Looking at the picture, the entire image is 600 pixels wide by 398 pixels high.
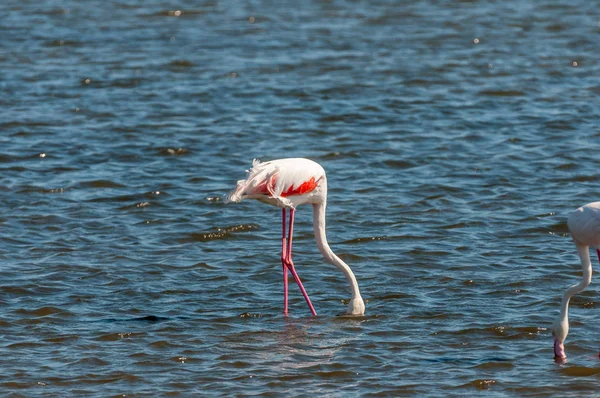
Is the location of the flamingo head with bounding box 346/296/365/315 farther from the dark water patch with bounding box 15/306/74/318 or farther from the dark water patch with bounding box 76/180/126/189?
the dark water patch with bounding box 76/180/126/189

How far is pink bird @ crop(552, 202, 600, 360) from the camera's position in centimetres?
889

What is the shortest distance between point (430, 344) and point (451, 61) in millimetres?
11843

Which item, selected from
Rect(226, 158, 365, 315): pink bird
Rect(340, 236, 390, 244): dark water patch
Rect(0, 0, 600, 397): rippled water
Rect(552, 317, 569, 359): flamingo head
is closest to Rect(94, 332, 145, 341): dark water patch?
Rect(0, 0, 600, 397): rippled water

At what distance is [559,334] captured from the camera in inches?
361

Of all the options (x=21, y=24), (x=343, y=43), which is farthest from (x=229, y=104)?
(x=21, y=24)

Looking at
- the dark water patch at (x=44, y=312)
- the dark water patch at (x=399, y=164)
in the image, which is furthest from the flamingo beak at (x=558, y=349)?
the dark water patch at (x=399, y=164)

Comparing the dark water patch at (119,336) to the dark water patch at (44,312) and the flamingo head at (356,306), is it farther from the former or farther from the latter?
the flamingo head at (356,306)

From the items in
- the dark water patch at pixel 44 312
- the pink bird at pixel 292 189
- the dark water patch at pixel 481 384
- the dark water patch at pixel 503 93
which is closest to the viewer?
the dark water patch at pixel 481 384

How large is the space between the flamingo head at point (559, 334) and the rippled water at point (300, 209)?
188 millimetres

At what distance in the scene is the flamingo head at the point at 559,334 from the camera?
9.15 meters

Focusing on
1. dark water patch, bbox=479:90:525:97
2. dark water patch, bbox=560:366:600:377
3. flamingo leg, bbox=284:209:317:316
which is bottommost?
dark water patch, bbox=560:366:600:377

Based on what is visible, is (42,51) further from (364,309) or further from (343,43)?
(364,309)

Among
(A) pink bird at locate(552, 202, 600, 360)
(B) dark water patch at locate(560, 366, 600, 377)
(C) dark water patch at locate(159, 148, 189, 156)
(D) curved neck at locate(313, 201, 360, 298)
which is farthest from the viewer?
(C) dark water patch at locate(159, 148, 189, 156)

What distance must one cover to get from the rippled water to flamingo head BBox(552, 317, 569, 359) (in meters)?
0.19
